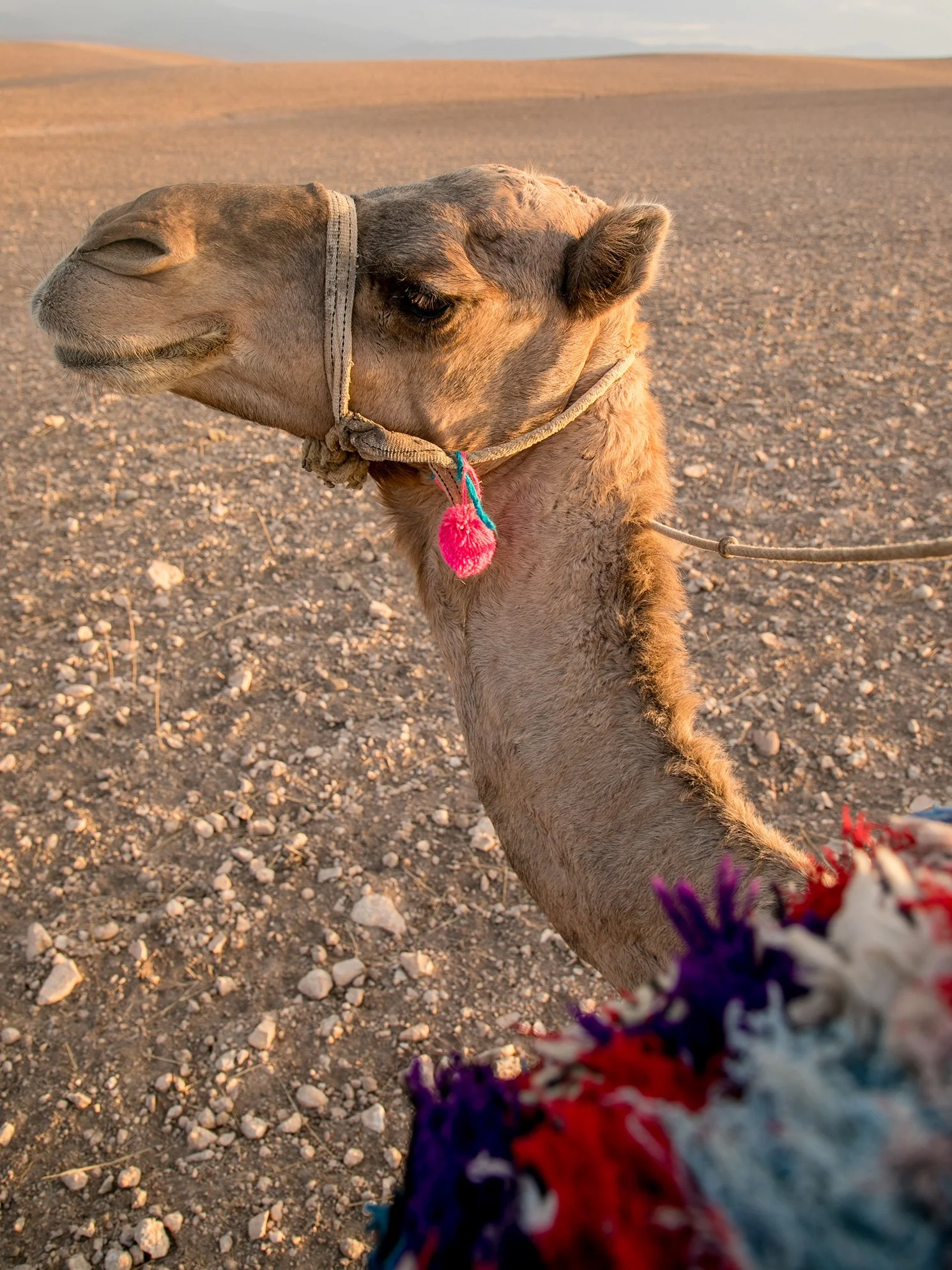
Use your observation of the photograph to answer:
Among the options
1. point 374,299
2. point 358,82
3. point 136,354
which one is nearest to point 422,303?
point 374,299

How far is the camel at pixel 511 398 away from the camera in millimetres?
1950

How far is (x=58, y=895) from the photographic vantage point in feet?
10.5

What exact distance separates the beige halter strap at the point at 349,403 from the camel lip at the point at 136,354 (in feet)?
0.81

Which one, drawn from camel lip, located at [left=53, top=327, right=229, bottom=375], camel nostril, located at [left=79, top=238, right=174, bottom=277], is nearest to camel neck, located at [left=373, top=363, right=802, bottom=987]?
camel lip, located at [left=53, top=327, right=229, bottom=375]

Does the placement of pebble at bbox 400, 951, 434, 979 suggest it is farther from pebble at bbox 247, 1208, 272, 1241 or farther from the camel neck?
the camel neck

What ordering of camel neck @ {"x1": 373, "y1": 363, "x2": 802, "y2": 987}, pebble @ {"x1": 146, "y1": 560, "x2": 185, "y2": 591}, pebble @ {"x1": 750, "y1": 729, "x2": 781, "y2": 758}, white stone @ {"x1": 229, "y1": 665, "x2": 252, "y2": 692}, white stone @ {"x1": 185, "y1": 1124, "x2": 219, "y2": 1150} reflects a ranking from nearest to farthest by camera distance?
camel neck @ {"x1": 373, "y1": 363, "x2": 802, "y2": 987} < white stone @ {"x1": 185, "y1": 1124, "x2": 219, "y2": 1150} < pebble @ {"x1": 750, "y1": 729, "x2": 781, "y2": 758} < white stone @ {"x1": 229, "y1": 665, "x2": 252, "y2": 692} < pebble @ {"x1": 146, "y1": 560, "x2": 185, "y2": 591}

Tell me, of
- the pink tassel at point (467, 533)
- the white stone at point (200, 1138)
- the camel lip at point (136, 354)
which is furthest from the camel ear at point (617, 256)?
the white stone at point (200, 1138)

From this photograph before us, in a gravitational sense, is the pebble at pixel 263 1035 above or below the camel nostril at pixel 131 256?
below

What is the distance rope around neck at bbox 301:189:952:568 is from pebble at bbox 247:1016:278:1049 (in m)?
1.70

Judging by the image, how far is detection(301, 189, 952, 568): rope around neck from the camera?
2.02 m

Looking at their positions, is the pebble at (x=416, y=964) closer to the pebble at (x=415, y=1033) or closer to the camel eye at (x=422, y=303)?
the pebble at (x=415, y=1033)

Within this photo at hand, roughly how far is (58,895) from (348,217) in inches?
95.1

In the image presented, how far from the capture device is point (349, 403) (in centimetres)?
208

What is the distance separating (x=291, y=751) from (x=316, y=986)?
1125 millimetres
